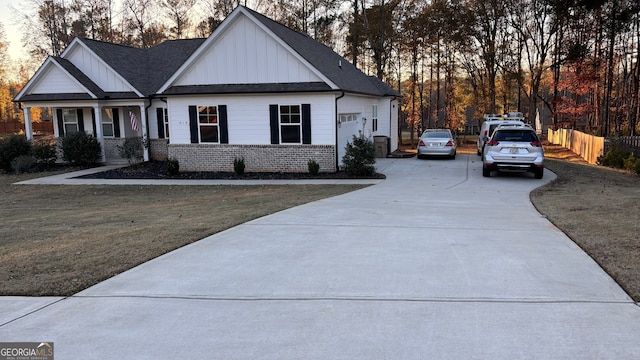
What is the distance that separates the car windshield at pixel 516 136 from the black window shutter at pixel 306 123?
6777 millimetres

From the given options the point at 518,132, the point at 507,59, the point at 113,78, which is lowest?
the point at 518,132

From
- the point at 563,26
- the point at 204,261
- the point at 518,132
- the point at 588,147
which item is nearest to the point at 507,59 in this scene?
the point at 563,26

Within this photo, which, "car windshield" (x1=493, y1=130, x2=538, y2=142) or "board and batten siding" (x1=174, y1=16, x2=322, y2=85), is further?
"board and batten siding" (x1=174, y1=16, x2=322, y2=85)

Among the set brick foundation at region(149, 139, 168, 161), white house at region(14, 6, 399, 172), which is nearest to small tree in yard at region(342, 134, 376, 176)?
white house at region(14, 6, 399, 172)

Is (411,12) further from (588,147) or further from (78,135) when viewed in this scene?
(78,135)

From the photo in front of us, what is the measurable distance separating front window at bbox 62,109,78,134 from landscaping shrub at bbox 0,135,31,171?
2.17 metres

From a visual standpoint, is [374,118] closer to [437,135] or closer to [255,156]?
[437,135]

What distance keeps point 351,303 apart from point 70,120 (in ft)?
79.2

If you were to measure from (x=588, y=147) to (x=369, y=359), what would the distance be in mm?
26444

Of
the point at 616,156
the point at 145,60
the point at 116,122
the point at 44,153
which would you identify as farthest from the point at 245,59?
the point at 616,156

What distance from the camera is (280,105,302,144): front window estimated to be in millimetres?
18375

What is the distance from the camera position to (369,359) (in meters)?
3.78

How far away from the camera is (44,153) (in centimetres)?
2273

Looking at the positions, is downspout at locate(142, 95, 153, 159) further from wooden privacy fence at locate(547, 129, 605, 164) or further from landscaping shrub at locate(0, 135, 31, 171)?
Answer: wooden privacy fence at locate(547, 129, 605, 164)
